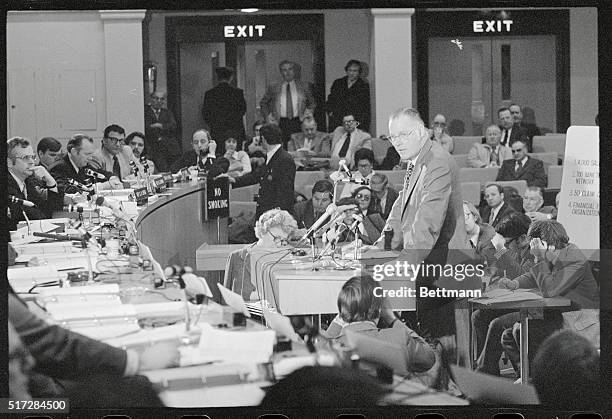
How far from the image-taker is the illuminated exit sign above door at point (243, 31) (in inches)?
220

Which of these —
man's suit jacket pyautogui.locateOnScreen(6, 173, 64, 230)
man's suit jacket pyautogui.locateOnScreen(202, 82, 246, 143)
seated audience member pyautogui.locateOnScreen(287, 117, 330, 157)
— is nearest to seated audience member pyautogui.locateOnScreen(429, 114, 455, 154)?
seated audience member pyautogui.locateOnScreen(287, 117, 330, 157)

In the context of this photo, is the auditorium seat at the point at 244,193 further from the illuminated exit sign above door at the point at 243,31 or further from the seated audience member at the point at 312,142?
the illuminated exit sign above door at the point at 243,31

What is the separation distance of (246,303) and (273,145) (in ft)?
2.30

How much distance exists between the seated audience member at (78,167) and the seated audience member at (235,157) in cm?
49

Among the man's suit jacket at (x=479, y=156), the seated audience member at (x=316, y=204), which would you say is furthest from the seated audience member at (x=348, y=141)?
the man's suit jacket at (x=479, y=156)

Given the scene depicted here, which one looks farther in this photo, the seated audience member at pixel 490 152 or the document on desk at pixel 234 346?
the seated audience member at pixel 490 152

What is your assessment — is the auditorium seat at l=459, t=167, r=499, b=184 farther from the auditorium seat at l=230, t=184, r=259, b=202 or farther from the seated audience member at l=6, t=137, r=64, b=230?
the seated audience member at l=6, t=137, r=64, b=230

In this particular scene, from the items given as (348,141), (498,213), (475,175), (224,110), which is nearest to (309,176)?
(348,141)

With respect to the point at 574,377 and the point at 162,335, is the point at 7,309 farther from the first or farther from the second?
the point at 574,377

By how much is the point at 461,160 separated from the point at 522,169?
274mm

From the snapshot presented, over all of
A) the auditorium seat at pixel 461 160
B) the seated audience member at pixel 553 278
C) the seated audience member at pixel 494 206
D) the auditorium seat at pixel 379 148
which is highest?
the auditorium seat at pixel 379 148

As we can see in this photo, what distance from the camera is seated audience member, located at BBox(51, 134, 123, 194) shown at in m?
5.61

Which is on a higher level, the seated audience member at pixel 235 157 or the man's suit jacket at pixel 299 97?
the man's suit jacket at pixel 299 97

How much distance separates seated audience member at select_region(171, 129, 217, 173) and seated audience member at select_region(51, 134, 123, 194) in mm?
307
